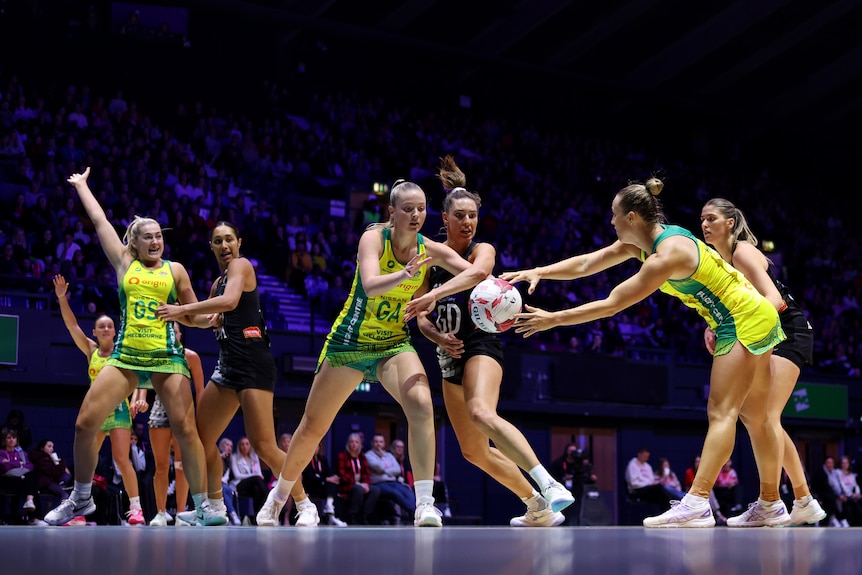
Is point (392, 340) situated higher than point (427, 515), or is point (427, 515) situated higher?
point (392, 340)

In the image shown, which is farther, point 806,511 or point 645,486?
point 645,486

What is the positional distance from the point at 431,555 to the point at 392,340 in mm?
2819

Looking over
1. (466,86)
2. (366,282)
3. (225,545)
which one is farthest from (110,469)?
(466,86)

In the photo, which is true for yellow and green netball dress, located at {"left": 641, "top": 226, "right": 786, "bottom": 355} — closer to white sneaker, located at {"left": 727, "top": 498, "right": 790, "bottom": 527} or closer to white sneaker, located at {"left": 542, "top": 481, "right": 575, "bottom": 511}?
white sneaker, located at {"left": 727, "top": 498, "right": 790, "bottom": 527}

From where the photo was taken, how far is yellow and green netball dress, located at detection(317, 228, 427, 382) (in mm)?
5750

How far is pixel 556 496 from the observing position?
562cm

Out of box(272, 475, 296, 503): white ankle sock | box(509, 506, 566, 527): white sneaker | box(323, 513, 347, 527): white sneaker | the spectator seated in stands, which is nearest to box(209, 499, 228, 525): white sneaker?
box(272, 475, 296, 503): white ankle sock

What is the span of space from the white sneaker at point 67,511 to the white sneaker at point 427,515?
87.5 inches

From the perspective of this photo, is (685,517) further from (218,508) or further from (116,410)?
(116,410)

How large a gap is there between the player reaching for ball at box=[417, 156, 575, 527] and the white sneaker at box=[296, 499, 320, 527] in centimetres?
99

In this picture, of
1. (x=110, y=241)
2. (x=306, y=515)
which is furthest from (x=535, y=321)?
(x=110, y=241)

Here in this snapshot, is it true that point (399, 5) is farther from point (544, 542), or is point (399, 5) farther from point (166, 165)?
point (544, 542)

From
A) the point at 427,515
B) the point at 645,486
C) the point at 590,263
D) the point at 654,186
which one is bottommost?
the point at 645,486

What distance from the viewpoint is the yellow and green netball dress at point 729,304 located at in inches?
222
